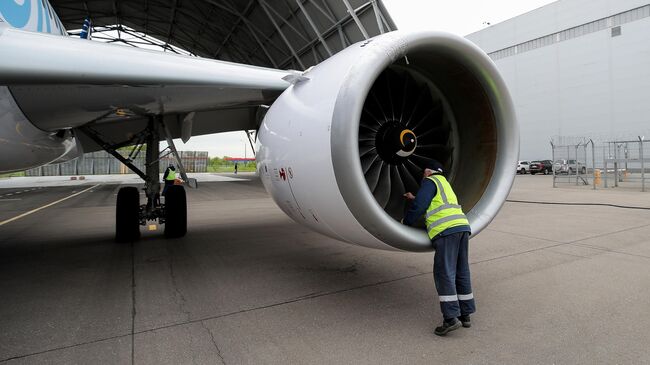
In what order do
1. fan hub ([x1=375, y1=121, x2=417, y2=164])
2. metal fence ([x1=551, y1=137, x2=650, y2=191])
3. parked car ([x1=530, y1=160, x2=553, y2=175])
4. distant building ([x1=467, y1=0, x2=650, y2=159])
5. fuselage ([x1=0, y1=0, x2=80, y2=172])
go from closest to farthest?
1. fan hub ([x1=375, y1=121, x2=417, y2=164])
2. fuselage ([x1=0, y1=0, x2=80, y2=172])
3. metal fence ([x1=551, y1=137, x2=650, y2=191])
4. distant building ([x1=467, y1=0, x2=650, y2=159])
5. parked car ([x1=530, y1=160, x2=553, y2=175])

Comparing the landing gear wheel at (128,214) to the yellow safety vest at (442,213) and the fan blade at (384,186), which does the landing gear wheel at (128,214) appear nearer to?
the fan blade at (384,186)

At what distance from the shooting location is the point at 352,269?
402 cm

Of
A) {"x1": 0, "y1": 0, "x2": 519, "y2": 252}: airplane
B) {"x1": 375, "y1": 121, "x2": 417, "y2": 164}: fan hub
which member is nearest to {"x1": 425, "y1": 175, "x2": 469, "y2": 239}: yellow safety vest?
A: {"x1": 0, "y1": 0, "x2": 519, "y2": 252}: airplane

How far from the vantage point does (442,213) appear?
2.54 metres

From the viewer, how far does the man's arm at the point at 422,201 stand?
2.59 m

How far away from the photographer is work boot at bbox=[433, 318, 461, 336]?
8.07 feet

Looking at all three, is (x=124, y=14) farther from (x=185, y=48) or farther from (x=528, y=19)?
(x=528, y=19)

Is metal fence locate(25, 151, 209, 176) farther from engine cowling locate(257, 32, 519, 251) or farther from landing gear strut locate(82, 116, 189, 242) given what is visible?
engine cowling locate(257, 32, 519, 251)

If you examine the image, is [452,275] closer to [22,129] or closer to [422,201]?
[422,201]

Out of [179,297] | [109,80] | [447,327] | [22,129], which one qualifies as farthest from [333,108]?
[22,129]

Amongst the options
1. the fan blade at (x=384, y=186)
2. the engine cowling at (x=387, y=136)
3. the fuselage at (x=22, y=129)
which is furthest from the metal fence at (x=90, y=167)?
the fan blade at (x=384, y=186)

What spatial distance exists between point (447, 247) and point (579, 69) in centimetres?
3281

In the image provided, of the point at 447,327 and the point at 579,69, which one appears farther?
the point at 579,69


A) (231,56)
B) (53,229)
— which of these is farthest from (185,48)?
(53,229)
